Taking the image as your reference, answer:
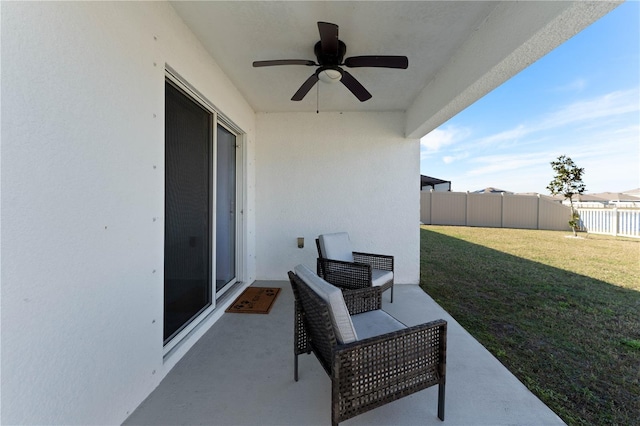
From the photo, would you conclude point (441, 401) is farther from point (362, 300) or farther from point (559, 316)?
point (559, 316)

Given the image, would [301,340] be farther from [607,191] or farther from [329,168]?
[607,191]

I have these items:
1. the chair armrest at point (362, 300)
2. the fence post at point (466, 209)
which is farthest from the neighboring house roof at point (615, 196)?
the chair armrest at point (362, 300)

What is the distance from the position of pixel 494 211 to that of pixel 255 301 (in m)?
12.9

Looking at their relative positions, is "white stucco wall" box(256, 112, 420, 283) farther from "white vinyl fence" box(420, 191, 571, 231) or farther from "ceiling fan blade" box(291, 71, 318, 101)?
"white vinyl fence" box(420, 191, 571, 231)

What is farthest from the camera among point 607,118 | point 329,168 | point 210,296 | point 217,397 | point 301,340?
point 607,118

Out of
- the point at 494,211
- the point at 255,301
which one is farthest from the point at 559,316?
the point at 494,211

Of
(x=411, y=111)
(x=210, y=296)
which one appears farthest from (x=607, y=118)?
(x=210, y=296)

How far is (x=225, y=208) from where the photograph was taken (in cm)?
343

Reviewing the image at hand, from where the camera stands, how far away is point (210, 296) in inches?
110

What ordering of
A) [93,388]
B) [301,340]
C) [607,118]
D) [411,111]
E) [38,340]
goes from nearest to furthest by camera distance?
1. [38,340]
2. [93,388]
3. [301,340]
4. [411,111]
5. [607,118]

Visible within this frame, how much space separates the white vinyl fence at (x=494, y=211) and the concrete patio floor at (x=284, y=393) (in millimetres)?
11375

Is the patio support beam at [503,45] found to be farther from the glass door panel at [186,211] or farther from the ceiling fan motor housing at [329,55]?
the glass door panel at [186,211]

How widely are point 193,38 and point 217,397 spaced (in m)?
3.01

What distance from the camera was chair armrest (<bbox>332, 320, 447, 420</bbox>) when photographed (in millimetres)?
1283
